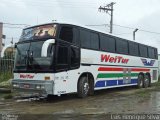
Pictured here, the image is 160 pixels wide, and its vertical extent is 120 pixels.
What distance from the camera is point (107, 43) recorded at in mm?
19312

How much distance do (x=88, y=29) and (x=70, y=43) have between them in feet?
7.11

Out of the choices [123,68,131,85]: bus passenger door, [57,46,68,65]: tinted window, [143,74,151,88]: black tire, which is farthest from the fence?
[57,46,68,65]: tinted window

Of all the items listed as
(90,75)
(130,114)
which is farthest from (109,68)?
(130,114)

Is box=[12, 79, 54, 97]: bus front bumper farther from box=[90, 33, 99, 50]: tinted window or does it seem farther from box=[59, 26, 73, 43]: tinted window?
box=[90, 33, 99, 50]: tinted window

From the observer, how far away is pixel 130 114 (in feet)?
36.6

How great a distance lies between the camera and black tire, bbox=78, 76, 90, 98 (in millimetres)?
16469

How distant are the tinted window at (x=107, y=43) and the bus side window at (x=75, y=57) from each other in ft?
8.86

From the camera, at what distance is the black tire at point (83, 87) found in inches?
648

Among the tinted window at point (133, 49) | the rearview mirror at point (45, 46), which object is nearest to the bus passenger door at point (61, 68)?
the rearview mirror at point (45, 46)

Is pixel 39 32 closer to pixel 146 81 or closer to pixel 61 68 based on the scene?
pixel 61 68

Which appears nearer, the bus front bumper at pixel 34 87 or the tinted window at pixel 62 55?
the bus front bumper at pixel 34 87

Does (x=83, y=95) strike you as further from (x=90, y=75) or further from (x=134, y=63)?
(x=134, y=63)

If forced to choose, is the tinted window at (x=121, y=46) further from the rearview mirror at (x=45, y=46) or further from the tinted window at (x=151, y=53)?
the rearview mirror at (x=45, y=46)

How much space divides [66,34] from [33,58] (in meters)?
1.86
